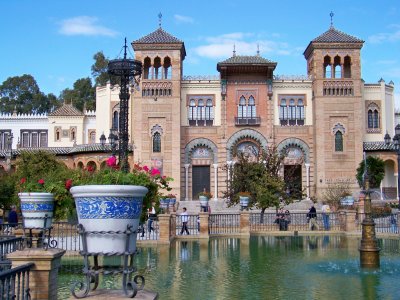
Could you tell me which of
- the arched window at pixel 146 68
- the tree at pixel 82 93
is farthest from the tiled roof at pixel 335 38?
the tree at pixel 82 93

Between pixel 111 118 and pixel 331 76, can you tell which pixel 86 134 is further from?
pixel 331 76

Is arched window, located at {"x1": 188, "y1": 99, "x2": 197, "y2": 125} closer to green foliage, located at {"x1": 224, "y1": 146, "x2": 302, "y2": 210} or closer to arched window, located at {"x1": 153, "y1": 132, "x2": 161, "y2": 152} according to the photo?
arched window, located at {"x1": 153, "y1": 132, "x2": 161, "y2": 152}

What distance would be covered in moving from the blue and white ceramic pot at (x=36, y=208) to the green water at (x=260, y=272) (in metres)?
1.32

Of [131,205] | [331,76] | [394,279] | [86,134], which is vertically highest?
[331,76]

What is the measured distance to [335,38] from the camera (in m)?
40.3

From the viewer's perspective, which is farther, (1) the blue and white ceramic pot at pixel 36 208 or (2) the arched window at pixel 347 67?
(2) the arched window at pixel 347 67

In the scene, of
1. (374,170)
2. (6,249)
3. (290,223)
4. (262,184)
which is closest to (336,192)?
(374,170)

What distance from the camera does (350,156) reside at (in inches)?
1532

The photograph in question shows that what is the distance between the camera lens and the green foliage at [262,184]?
2677cm

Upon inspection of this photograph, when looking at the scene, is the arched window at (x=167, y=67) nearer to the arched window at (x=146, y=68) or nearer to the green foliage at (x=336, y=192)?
the arched window at (x=146, y=68)

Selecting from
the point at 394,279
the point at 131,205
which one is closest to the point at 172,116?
the point at 394,279

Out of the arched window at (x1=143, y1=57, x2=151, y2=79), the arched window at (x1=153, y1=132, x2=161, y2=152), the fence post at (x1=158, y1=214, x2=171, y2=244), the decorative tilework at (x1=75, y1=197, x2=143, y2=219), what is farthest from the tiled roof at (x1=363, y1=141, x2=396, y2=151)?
the decorative tilework at (x1=75, y1=197, x2=143, y2=219)

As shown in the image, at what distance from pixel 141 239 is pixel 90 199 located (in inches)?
599

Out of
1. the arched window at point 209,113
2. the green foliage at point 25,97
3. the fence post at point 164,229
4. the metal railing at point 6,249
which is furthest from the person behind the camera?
the green foliage at point 25,97
